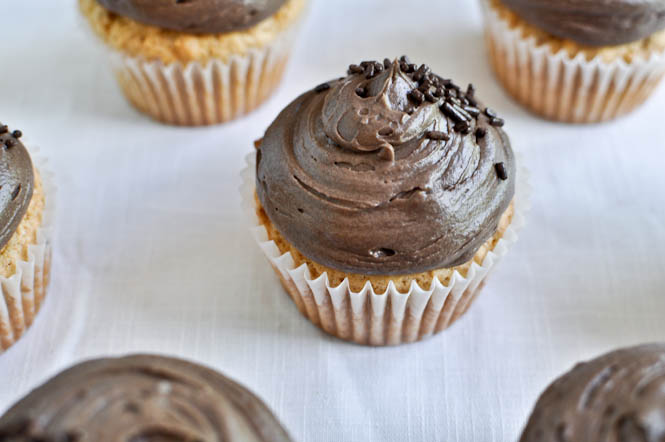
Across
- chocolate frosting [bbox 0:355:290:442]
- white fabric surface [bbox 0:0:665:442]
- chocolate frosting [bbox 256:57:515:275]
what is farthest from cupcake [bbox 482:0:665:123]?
chocolate frosting [bbox 0:355:290:442]

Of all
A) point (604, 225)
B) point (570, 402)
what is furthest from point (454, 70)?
point (570, 402)

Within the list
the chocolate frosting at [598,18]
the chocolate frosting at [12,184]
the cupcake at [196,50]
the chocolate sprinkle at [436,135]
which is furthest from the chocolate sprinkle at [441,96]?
the chocolate frosting at [12,184]

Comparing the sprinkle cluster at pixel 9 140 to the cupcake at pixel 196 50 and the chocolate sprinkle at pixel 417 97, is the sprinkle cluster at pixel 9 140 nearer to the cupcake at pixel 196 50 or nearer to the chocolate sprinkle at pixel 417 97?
the cupcake at pixel 196 50

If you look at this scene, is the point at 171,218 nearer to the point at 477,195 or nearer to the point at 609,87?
the point at 477,195

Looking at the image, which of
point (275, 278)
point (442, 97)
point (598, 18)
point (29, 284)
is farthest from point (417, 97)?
point (29, 284)

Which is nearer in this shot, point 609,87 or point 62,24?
point 609,87

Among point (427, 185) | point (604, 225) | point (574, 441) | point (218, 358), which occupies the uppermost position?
point (427, 185)
